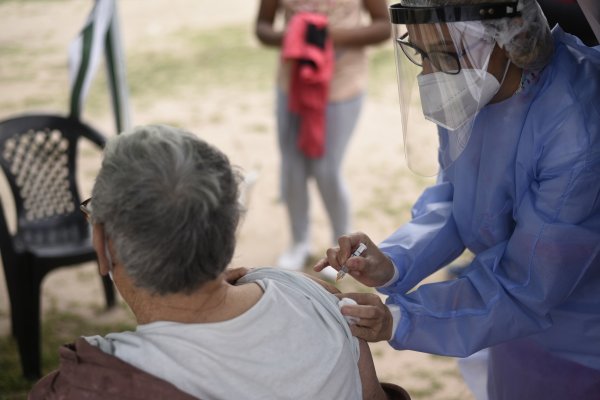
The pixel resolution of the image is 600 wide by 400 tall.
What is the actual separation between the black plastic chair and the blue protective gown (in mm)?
1999

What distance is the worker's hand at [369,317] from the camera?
5.85 ft

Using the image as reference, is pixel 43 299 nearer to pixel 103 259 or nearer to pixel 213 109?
pixel 103 259

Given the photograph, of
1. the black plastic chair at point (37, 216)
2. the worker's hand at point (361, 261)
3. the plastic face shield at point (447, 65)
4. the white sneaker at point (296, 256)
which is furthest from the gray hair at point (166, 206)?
the white sneaker at point (296, 256)

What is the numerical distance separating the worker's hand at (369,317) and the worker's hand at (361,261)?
0.15 metres

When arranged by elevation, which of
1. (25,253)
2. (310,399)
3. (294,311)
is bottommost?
(25,253)

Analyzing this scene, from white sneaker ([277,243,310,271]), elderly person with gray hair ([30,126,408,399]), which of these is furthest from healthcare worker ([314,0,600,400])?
white sneaker ([277,243,310,271])

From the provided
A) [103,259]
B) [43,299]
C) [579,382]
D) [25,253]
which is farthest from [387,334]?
[43,299]

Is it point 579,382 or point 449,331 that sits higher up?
point 449,331

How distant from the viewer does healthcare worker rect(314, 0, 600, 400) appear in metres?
1.87

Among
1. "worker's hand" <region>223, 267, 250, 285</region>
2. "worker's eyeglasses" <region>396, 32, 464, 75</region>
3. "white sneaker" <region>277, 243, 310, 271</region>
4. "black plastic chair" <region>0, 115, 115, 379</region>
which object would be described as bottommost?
"white sneaker" <region>277, 243, 310, 271</region>

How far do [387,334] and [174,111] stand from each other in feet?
20.1

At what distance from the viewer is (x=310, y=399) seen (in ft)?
5.26

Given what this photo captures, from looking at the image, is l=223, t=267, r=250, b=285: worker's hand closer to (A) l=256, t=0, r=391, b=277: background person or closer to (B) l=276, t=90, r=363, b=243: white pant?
(A) l=256, t=0, r=391, b=277: background person

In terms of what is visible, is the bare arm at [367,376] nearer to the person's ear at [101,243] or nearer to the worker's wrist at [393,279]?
the worker's wrist at [393,279]
